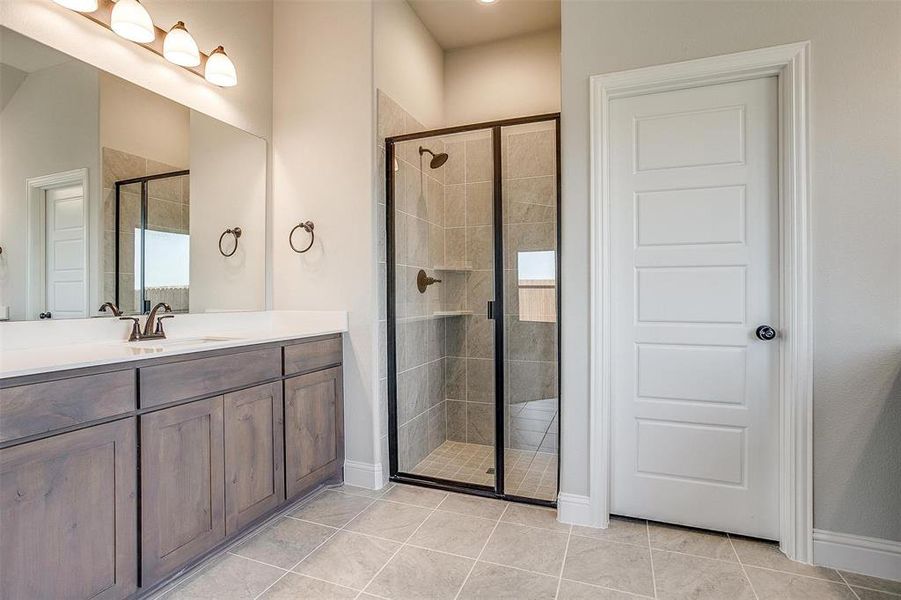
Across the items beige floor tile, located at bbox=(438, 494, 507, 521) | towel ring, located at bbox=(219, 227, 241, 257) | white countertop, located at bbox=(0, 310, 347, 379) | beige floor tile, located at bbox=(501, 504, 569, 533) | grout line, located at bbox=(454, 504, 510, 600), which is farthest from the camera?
towel ring, located at bbox=(219, 227, 241, 257)

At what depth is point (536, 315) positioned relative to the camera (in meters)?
2.33

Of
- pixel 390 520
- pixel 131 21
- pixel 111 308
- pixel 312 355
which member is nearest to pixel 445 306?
pixel 312 355

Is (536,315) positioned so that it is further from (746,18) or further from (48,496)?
(48,496)

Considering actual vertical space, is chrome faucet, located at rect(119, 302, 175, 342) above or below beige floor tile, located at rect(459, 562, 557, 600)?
above

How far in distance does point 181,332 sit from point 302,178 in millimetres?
1068

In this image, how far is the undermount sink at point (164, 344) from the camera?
64.4 inches

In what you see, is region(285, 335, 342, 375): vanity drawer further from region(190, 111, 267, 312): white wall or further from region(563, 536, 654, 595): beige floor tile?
region(563, 536, 654, 595): beige floor tile

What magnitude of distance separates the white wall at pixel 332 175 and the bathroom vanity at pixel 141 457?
329 mm

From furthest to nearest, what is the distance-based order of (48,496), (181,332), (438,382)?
(438,382) → (181,332) → (48,496)

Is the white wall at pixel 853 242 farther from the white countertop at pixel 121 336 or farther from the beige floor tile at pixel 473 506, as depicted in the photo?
the white countertop at pixel 121 336

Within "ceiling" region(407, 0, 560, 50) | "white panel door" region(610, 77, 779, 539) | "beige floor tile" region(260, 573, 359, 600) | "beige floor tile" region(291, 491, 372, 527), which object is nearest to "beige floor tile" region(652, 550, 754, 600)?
"white panel door" region(610, 77, 779, 539)

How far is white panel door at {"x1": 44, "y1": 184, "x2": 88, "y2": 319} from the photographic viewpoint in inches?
67.7

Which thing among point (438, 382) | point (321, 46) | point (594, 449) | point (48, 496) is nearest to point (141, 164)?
point (321, 46)

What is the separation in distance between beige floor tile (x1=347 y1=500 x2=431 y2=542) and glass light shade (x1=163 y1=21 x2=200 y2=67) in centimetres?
229
